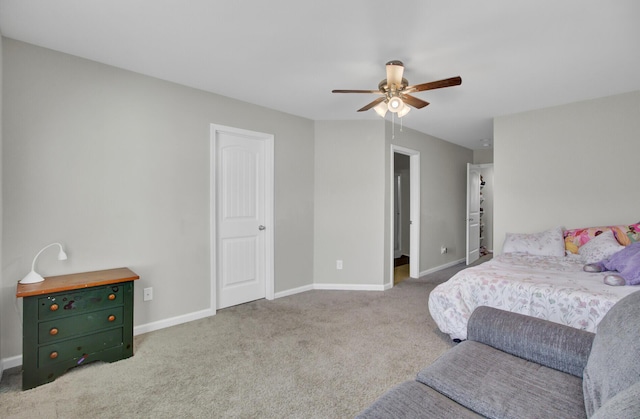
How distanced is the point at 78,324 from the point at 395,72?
9.77 feet

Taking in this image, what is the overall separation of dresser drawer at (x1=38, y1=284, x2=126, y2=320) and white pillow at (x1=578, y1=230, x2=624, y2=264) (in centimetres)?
414

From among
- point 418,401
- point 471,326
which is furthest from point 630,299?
point 418,401

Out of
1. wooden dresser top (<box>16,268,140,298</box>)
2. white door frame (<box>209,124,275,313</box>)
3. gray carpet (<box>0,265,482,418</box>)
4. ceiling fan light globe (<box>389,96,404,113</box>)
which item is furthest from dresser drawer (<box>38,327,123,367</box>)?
ceiling fan light globe (<box>389,96,404,113</box>)

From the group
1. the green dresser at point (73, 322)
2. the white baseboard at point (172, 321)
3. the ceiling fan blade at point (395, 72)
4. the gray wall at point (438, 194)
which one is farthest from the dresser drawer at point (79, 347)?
the gray wall at point (438, 194)

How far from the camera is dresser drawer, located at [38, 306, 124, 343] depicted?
2.07 metres

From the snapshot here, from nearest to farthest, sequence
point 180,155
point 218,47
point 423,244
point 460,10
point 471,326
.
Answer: point 471,326 < point 460,10 < point 218,47 < point 180,155 < point 423,244

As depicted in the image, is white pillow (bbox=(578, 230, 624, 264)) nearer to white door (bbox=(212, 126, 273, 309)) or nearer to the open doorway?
white door (bbox=(212, 126, 273, 309))

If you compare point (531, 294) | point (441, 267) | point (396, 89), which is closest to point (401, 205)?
point (441, 267)

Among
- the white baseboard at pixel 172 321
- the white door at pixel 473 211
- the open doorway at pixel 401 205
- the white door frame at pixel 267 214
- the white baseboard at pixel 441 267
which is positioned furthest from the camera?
the open doorway at pixel 401 205

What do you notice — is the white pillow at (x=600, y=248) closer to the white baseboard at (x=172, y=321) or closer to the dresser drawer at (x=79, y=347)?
the white baseboard at (x=172, y=321)

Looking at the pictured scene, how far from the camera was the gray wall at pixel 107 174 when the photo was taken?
7.45 ft

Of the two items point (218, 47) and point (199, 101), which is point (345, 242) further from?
point (218, 47)

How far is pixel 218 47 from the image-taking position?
236cm

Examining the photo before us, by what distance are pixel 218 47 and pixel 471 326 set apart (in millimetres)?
2557
